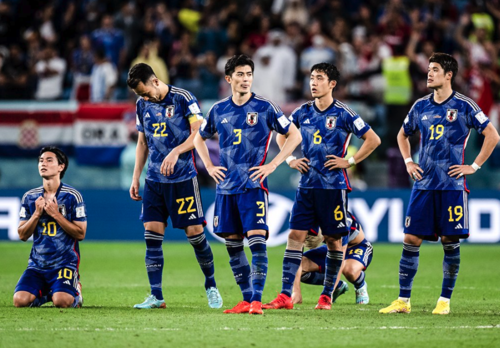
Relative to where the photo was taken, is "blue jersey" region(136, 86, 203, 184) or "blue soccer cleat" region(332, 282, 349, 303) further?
"blue soccer cleat" region(332, 282, 349, 303)

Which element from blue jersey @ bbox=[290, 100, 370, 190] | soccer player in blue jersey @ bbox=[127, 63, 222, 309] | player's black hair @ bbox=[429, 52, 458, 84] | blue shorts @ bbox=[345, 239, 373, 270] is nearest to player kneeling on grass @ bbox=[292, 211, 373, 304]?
blue shorts @ bbox=[345, 239, 373, 270]

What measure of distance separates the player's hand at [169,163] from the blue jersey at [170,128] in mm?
213

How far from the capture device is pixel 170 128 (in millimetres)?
9148

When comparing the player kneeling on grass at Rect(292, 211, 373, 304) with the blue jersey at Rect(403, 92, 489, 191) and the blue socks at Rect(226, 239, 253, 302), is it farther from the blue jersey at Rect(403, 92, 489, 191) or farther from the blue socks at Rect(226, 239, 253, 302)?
the blue jersey at Rect(403, 92, 489, 191)

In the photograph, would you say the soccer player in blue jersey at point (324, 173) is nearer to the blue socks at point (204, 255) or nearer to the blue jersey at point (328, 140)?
the blue jersey at point (328, 140)

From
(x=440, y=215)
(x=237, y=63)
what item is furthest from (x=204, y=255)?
(x=440, y=215)

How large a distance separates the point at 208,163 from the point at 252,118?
619 millimetres

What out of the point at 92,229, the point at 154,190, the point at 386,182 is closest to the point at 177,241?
the point at 92,229

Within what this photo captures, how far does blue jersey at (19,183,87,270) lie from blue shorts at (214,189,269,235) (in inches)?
62.3

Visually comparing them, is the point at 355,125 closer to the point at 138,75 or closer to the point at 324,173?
the point at 324,173

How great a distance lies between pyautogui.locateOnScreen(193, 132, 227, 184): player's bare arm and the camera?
28.3 feet

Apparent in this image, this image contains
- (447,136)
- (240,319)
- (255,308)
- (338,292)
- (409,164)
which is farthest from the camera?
(338,292)

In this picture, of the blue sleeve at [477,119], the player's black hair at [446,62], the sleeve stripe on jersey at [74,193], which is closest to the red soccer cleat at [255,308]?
the sleeve stripe on jersey at [74,193]

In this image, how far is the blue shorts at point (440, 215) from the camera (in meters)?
8.58
